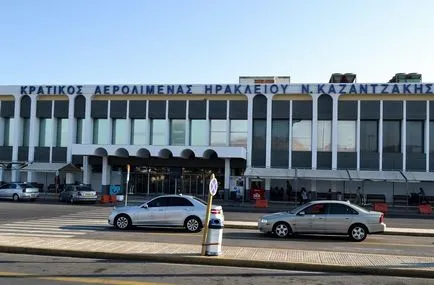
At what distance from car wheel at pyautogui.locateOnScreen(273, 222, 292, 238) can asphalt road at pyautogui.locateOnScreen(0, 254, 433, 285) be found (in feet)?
23.7

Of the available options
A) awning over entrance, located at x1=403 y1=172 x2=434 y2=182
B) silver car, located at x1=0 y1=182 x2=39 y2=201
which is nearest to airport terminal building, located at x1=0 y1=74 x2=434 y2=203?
awning over entrance, located at x1=403 y1=172 x2=434 y2=182

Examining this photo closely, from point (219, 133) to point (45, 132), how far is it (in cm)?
1750

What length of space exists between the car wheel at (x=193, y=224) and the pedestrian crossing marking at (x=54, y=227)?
330cm

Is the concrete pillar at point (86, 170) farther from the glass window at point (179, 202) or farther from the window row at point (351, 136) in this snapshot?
the glass window at point (179, 202)

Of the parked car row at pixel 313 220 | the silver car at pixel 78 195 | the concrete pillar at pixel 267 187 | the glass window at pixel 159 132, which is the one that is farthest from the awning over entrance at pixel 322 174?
the parked car row at pixel 313 220

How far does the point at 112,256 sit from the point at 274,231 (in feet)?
24.9

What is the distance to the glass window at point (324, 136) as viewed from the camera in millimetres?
46156

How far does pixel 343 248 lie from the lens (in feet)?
51.2

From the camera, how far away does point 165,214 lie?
1992 cm

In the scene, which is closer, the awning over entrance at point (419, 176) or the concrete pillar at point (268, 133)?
the awning over entrance at point (419, 176)

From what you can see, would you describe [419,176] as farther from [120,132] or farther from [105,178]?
[105,178]

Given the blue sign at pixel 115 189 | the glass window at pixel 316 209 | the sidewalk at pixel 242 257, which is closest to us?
the sidewalk at pixel 242 257

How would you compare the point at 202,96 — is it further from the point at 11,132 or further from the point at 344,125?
the point at 11,132

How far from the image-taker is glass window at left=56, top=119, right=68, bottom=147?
51.2m
